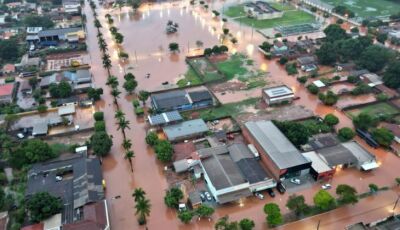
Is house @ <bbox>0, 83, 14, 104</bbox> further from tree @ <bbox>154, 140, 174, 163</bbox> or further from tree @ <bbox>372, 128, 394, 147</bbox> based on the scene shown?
tree @ <bbox>372, 128, 394, 147</bbox>

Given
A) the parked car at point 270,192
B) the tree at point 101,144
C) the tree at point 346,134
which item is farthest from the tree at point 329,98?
the tree at point 101,144

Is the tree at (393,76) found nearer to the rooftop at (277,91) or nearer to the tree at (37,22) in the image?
the rooftop at (277,91)

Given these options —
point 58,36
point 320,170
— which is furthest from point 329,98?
point 58,36

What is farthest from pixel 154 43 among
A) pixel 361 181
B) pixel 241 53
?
pixel 361 181

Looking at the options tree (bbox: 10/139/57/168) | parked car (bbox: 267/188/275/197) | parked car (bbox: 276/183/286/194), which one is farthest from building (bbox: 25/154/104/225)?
parked car (bbox: 276/183/286/194)

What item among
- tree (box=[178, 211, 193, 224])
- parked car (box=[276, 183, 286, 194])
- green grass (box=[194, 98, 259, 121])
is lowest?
parked car (box=[276, 183, 286, 194])
